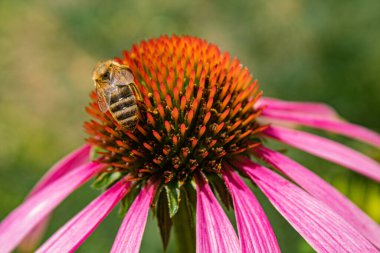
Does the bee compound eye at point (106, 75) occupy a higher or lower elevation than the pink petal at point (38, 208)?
higher

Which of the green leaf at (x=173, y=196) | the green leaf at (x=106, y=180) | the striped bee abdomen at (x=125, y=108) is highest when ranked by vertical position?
the striped bee abdomen at (x=125, y=108)

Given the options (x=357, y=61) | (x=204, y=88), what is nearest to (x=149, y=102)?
(x=204, y=88)

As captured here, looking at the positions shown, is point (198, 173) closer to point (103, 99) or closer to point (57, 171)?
point (103, 99)

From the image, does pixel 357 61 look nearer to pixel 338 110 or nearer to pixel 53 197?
pixel 338 110

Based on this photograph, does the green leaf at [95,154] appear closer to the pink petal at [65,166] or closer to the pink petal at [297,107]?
the pink petal at [65,166]

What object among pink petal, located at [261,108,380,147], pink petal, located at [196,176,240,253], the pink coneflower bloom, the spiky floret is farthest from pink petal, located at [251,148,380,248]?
pink petal, located at [261,108,380,147]

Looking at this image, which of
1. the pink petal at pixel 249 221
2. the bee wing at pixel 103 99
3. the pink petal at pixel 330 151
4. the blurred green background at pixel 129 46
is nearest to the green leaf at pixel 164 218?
the pink petal at pixel 249 221

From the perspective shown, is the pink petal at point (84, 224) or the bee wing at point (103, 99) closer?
the pink petal at point (84, 224)

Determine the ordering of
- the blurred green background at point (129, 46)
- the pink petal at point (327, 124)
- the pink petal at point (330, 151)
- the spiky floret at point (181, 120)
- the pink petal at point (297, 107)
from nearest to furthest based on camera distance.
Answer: the spiky floret at point (181, 120) < the pink petal at point (330, 151) < the pink petal at point (327, 124) < the pink petal at point (297, 107) < the blurred green background at point (129, 46)

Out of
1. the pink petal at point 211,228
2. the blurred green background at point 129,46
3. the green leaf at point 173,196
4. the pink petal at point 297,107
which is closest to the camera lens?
the pink petal at point 211,228
